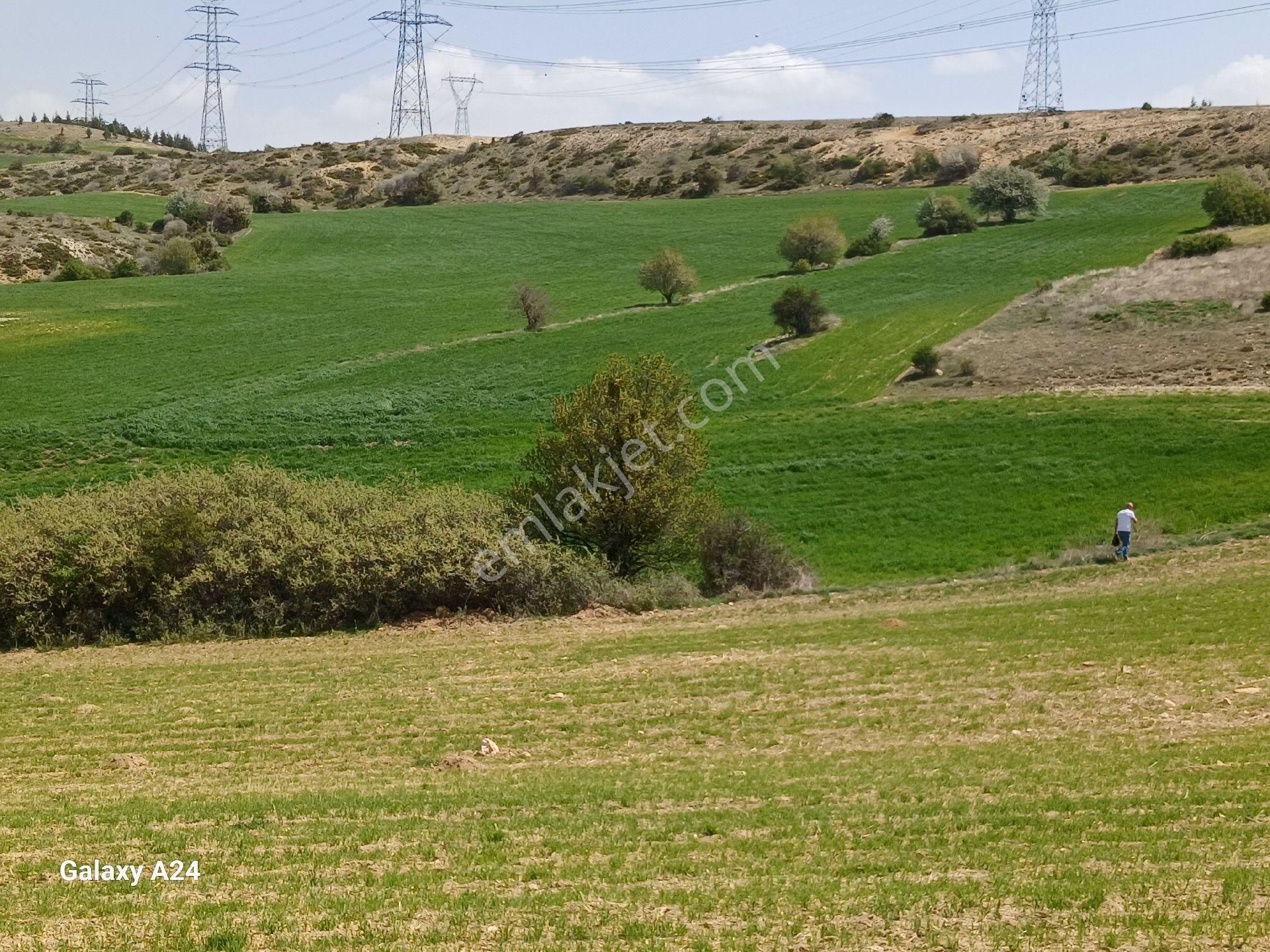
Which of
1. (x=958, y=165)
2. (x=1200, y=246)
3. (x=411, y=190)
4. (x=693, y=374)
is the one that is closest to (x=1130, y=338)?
(x=1200, y=246)

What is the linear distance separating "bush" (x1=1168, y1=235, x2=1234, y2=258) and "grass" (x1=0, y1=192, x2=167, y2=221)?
8313cm

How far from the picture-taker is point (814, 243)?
74.0m

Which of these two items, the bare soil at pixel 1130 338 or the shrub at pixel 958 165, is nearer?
the bare soil at pixel 1130 338

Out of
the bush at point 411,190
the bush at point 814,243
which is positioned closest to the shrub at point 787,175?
the bush at point 814,243

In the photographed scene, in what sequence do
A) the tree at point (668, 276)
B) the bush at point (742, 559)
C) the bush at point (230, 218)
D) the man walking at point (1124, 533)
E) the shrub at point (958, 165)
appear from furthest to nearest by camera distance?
the bush at point (230, 218), the shrub at point (958, 165), the tree at point (668, 276), the bush at point (742, 559), the man walking at point (1124, 533)

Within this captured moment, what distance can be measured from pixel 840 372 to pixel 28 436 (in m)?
33.9

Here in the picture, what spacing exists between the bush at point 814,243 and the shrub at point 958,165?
1101 inches

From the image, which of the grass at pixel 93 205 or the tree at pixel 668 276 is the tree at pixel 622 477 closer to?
the tree at pixel 668 276

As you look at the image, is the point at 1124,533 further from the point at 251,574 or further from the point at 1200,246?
the point at 1200,246

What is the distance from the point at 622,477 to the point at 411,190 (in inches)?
3884

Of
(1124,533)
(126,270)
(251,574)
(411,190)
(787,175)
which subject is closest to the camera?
(1124,533)

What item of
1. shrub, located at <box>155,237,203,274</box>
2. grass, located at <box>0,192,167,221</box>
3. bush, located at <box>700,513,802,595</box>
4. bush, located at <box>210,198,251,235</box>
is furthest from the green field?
grass, located at <box>0,192,167,221</box>

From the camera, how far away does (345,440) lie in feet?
154

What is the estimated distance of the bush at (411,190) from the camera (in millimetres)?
120000
